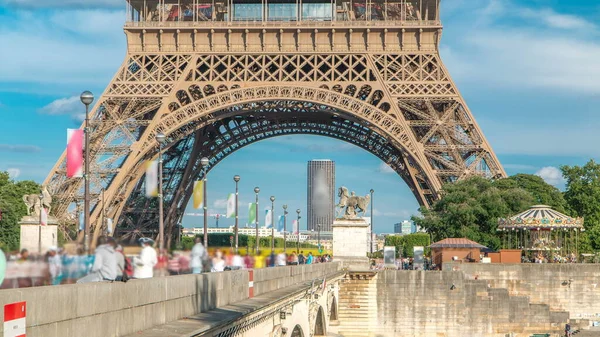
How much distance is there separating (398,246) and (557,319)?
124ft

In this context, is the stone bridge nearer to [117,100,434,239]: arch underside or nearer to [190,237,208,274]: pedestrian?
[190,237,208,274]: pedestrian

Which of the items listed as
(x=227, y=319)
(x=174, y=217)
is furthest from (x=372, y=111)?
(x=227, y=319)

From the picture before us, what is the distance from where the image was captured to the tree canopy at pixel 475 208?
70.2 metres

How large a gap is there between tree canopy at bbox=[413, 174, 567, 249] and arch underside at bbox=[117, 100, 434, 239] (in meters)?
3.92

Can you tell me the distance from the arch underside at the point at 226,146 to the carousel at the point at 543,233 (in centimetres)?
908

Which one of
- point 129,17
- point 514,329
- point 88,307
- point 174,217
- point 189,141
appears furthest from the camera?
point 174,217

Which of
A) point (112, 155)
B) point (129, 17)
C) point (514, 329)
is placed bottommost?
point (514, 329)

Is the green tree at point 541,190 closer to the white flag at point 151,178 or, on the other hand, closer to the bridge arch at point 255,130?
the bridge arch at point 255,130

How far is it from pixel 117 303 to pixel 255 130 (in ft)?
238

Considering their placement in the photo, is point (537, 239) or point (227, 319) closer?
point (227, 319)

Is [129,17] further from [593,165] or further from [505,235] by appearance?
[593,165]

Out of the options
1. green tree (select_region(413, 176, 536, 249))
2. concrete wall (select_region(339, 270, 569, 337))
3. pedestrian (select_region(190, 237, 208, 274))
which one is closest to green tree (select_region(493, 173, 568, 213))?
green tree (select_region(413, 176, 536, 249))

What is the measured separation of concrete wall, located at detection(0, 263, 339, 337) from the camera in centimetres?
1128

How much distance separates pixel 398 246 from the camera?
9562cm
